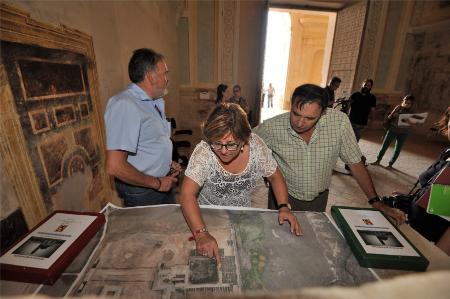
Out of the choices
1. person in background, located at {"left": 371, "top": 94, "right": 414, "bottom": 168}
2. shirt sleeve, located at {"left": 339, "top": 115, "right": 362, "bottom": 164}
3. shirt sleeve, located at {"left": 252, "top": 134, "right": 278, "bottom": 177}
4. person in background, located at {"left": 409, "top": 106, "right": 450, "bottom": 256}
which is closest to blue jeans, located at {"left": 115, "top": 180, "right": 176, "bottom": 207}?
shirt sleeve, located at {"left": 252, "top": 134, "right": 278, "bottom": 177}

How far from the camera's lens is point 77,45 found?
1.77 metres

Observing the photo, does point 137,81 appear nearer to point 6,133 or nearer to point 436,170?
point 6,133

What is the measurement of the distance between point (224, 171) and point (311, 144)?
2.39ft

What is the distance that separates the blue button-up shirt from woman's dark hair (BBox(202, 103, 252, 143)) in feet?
1.78

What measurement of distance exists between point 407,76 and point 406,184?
6012 millimetres

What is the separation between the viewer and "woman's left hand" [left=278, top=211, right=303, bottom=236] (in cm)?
120

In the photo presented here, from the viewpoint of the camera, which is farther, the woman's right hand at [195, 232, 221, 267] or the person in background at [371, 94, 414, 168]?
the person in background at [371, 94, 414, 168]

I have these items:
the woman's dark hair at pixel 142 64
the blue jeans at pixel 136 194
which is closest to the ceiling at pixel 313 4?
the woman's dark hair at pixel 142 64

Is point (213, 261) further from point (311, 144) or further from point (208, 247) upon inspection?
point (311, 144)

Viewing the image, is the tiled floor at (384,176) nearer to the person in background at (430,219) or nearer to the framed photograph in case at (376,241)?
the person in background at (430,219)

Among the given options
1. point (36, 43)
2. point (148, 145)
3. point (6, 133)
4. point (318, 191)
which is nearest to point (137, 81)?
point (148, 145)

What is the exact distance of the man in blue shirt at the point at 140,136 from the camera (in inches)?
60.1

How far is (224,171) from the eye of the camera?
4.61 feet

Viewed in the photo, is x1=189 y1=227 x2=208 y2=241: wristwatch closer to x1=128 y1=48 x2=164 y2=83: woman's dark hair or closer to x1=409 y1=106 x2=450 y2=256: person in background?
x1=128 y1=48 x2=164 y2=83: woman's dark hair
